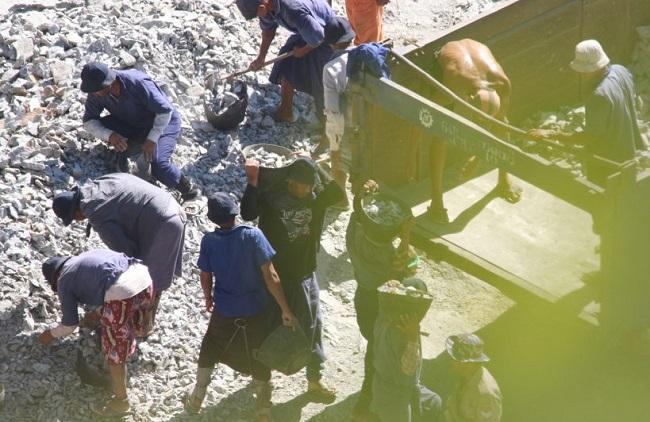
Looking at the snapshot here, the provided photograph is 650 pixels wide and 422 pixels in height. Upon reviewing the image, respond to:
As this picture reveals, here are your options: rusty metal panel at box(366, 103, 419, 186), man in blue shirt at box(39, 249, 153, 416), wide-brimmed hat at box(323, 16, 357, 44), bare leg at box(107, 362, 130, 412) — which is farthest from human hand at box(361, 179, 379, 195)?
wide-brimmed hat at box(323, 16, 357, 44)

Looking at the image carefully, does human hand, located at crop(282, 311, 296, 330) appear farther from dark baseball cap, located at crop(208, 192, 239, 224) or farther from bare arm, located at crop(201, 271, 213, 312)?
dark baseball cap, located at crop(208, 192, 239, 224)

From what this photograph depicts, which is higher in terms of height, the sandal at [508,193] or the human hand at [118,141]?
the human hand at [118,141]

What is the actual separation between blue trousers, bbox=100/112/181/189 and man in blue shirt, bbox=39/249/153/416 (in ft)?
5.28

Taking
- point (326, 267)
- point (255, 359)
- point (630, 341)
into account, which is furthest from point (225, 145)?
point (630, 341)

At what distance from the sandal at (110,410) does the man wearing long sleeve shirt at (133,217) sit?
24.6 inches

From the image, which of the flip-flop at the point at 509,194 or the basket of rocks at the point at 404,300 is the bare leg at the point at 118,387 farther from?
the flip-flop at the point at 509,194

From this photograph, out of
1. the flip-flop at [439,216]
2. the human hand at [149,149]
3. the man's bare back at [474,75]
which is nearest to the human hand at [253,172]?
the human hand at [149,149]

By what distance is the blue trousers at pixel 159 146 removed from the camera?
9.33 meters

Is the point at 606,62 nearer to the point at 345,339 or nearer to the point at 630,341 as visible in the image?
the point at 630,341

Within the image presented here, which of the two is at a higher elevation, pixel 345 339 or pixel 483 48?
pixel 483 48

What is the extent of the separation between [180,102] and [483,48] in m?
2.85

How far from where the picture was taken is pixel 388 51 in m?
8.83

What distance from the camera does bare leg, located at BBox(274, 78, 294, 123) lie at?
34.6ft

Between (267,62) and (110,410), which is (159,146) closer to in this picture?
(267,62)
